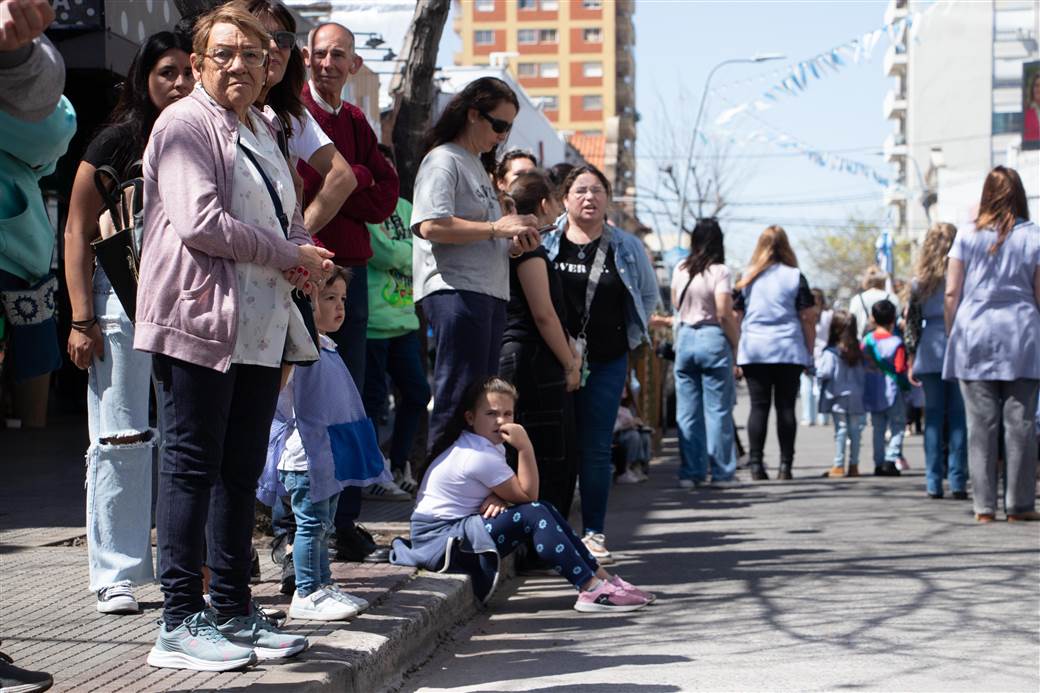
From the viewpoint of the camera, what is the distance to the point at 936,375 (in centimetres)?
1096

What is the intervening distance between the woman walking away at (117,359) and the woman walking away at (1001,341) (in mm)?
5630

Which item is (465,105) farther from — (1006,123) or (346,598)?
(1006,123)

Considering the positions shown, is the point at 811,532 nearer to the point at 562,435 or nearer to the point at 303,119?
the point at 562,435

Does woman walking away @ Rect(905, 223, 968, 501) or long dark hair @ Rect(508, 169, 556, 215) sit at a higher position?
long dark hair @ Rect(508, 169, 556, 215)

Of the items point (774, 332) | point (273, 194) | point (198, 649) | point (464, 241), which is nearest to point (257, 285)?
point (273, 194)

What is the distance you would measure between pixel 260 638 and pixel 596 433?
11.5 ft

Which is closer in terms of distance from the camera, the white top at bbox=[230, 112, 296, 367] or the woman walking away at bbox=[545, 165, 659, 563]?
the white top at bbox=[230, 112, 296, 367]

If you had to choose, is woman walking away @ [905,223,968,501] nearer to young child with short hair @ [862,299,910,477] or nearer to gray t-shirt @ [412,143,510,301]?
young child with short hair @ [862,299,910,477]

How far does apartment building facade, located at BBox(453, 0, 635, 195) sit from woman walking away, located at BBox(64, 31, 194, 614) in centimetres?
11350

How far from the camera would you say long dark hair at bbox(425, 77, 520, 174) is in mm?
7070

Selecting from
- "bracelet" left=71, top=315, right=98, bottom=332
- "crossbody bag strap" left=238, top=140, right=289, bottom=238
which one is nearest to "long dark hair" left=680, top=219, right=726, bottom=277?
"bracelet" left=71, top=315, right=98, bottom=332

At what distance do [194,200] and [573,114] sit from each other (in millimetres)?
118061

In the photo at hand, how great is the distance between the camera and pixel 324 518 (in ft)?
18.2

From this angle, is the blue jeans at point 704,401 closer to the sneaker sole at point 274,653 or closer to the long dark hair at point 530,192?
the long dark hair at point 530,192
